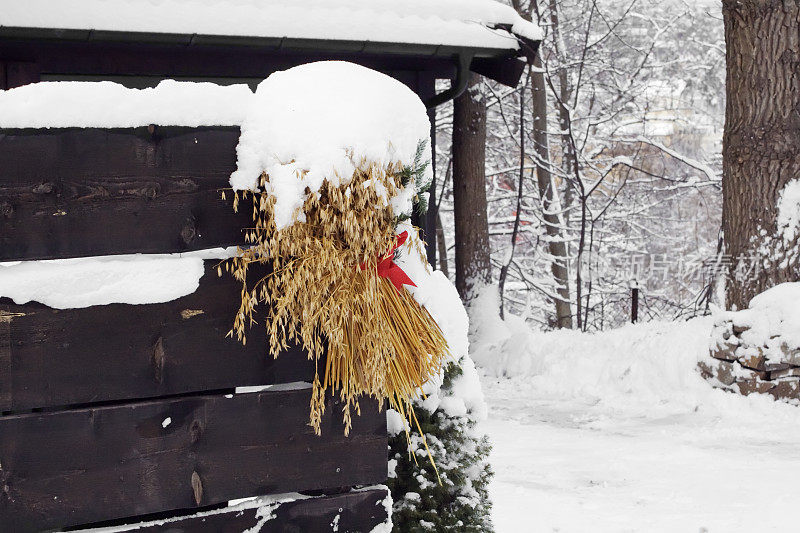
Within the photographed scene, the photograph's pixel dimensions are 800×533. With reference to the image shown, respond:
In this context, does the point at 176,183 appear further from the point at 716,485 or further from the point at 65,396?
the point at 716,485

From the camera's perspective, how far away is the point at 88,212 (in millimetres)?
1769

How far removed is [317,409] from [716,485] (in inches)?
148

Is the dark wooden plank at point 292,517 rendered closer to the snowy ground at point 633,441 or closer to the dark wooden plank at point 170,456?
the dark wooden plank at point 170,456

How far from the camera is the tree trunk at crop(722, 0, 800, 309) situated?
22.9 feet

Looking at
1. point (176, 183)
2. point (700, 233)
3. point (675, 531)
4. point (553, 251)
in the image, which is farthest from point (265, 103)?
point (700, 233)

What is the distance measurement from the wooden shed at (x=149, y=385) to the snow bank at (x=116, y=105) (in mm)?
22

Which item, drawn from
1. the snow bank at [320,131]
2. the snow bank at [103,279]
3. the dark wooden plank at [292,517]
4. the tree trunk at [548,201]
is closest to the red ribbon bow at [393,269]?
the snow bank at [320,131]

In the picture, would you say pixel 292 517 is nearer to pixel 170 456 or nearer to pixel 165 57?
pixel 170 456

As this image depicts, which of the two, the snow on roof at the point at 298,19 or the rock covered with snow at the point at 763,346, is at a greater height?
the snow on roof at the point at 298,19

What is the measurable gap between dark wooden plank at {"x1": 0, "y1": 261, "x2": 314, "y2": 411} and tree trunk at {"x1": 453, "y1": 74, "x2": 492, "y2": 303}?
843 cm

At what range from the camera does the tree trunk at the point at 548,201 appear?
48.0 feet

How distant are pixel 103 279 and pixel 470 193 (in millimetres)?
8743

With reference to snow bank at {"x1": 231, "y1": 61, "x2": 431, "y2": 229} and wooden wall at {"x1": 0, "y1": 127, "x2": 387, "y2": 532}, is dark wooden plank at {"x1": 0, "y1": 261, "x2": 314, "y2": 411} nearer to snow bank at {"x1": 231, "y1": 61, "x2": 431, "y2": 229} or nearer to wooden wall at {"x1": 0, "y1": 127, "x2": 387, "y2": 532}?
→ wooden wall at {"x1": 0, "y1": 127, "x2": 387, "y2": 532}

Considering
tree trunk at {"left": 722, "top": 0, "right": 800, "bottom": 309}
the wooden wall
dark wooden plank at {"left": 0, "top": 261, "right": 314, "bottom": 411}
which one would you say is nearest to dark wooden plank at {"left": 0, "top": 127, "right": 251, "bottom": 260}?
the wooden wall
